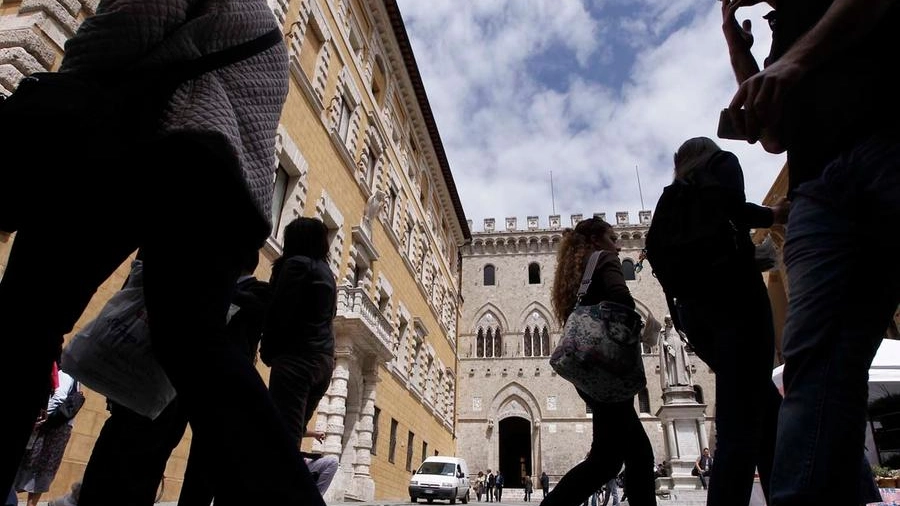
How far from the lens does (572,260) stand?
12.0 feet

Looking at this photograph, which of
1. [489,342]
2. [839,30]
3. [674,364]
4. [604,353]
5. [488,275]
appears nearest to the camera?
[839,30]

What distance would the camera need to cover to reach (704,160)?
2723 mm

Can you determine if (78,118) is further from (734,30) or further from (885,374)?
(885,374)

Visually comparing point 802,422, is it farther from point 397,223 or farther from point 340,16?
point 397,223

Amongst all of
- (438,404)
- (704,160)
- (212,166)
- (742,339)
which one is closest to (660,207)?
(704,160)

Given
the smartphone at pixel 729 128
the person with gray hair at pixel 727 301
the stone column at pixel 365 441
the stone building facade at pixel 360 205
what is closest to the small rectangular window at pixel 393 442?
the stone building facade at pixel 360 205

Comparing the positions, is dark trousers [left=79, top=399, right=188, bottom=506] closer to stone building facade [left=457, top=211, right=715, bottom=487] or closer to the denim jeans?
the denim jeans

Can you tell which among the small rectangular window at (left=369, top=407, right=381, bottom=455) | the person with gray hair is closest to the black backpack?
the person with gray hair

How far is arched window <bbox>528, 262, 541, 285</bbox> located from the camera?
1351 inches

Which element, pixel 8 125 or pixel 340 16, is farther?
pixel 340 16

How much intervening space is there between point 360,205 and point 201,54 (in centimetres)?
1456

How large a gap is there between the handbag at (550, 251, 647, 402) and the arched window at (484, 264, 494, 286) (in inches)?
1226

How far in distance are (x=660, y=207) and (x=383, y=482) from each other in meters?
16.3

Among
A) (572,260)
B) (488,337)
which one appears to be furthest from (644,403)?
(572,260)
